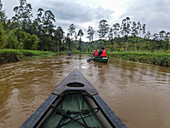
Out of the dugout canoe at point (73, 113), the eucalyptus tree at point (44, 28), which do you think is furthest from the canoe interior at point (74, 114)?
the eucalyptus tree at point (44, 28)

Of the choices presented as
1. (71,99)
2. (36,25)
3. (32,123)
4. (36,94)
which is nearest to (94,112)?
(71,99)

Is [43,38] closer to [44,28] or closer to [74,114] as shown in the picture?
[44,28]

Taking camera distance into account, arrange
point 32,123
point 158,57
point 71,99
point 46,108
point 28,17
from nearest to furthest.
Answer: point 32,123 < point 46,108 < point 71,99 < point 158,57 < point 28,17

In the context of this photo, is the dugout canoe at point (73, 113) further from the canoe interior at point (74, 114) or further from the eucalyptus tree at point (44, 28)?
the eucalyptus tree at point (44, 28)

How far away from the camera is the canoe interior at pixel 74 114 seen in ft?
5.20

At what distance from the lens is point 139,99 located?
11.0ft

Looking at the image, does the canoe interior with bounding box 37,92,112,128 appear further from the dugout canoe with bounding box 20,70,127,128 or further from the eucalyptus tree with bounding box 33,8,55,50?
the eucalyptus tree with bounding box 33,8,55,50

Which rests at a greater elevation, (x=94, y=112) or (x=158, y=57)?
(x=158, y=57)

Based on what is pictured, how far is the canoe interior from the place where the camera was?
5.20ft

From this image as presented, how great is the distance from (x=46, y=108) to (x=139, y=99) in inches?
119

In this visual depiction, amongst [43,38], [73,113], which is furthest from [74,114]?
[43,38]

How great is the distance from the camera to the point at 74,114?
184cm

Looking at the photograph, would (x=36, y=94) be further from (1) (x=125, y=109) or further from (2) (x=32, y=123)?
(1) (x=125, y=109)

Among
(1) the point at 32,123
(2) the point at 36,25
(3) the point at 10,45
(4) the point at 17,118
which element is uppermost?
(2) the point at 36,25
